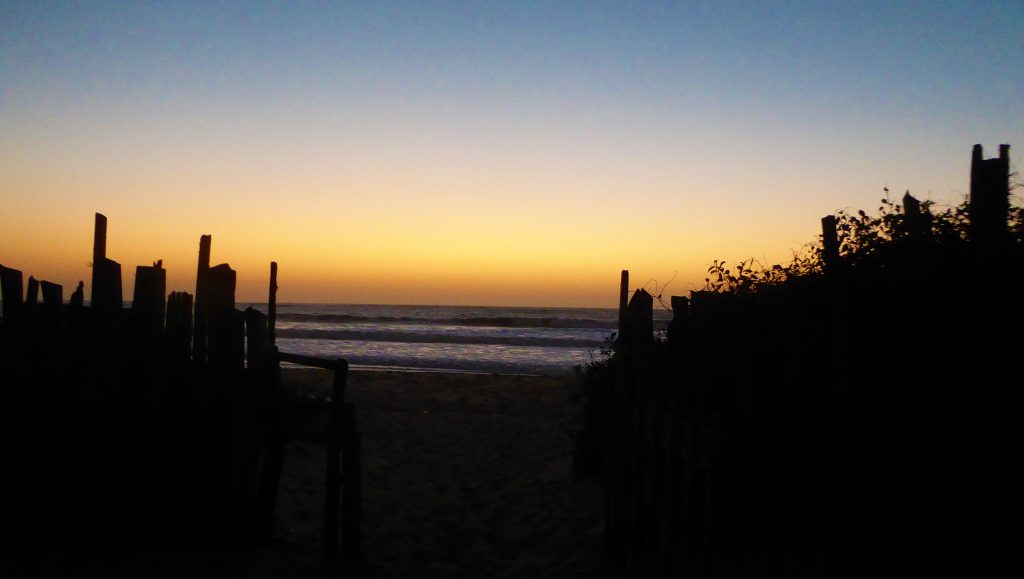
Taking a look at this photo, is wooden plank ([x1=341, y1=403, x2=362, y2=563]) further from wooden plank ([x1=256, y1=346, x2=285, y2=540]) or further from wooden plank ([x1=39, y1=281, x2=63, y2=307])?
wooden plank ([x1=39, y1=281, x2=63, y2=307])

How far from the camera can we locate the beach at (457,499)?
612 centimetres

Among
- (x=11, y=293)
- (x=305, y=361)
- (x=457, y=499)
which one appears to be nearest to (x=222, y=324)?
(x=305, y=361)

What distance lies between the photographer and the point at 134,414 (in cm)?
554

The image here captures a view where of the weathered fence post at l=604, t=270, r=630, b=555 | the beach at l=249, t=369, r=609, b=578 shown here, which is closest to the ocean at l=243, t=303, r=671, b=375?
the beach at l=249, t=369, r=609, b=578

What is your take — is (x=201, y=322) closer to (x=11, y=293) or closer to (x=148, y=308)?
(x=148, y=308)

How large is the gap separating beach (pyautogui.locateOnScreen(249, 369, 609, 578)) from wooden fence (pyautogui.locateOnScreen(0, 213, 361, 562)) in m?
0.81

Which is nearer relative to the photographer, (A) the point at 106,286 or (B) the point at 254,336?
(A) the point at 106,286

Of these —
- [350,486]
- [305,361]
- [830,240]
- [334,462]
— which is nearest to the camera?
[830,240]

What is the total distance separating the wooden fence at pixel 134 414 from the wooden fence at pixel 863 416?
2.50 meters

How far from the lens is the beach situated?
6.12 metres

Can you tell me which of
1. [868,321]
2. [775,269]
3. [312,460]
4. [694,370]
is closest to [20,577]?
[312,460]

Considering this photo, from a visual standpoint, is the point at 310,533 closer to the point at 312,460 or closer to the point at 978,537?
the point at 312,460

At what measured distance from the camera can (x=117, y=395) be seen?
A: 5.52 m

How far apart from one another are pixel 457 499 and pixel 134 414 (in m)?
3.78
